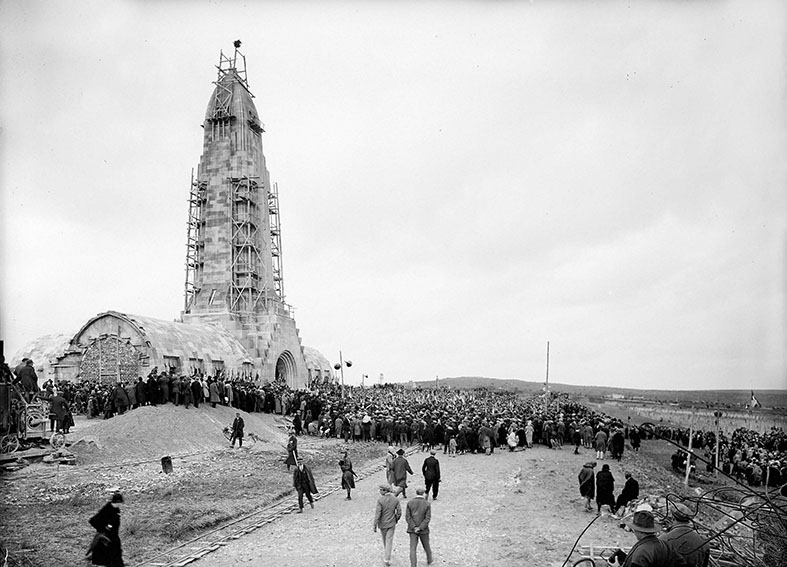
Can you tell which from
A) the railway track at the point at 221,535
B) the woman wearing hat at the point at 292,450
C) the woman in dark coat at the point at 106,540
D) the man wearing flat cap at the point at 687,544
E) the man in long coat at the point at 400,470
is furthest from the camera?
the woman wearing hat at the point at 292,450

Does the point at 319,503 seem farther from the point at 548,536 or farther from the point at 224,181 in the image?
the point at 224,181

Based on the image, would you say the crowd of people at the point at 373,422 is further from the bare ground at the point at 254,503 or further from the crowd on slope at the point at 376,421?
the bare ground at the point at 254,503

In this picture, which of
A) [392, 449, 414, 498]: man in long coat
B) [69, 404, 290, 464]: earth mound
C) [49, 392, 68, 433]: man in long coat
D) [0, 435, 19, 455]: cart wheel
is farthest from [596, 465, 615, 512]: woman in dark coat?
[49, 392, 68, 433]: man in long coat

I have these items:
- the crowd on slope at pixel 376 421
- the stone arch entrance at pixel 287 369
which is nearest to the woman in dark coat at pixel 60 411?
the crowd on slope at pixel 376 421

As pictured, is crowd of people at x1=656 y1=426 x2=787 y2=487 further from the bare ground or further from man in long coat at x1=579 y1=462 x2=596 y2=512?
man in long coat at x1=579 y1=462 x2=596 y2=512

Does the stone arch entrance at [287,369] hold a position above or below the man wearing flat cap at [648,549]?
below

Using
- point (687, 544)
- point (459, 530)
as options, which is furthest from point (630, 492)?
point (687, 544)
